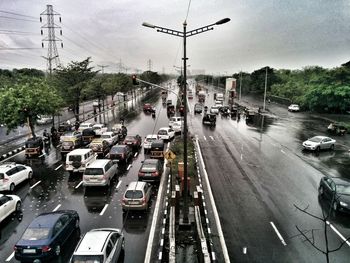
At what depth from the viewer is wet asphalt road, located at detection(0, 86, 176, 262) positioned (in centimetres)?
1561

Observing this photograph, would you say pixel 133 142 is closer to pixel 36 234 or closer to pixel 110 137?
pixel 110 137

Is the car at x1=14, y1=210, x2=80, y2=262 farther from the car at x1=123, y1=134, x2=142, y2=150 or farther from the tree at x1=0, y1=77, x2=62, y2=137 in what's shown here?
the tree at x1=0, y1=77, x2=62, y2=137

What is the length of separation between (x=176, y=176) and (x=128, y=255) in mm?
9995

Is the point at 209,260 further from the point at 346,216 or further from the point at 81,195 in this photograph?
the point at 81,195

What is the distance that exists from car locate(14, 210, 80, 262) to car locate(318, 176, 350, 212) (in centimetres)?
1296

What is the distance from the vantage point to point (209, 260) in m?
12.8

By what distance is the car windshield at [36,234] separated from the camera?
13.7 metres

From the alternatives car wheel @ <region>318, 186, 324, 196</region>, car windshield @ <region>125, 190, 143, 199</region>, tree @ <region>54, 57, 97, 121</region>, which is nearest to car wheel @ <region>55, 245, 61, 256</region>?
car windshield @ <region>125, 190, 143, 199</region>

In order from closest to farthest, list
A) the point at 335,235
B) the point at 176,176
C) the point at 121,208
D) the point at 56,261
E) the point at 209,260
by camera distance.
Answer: the point at 209,260, the point at 56,261, the point at 335,235, the point at 121,208, the point at 176,176

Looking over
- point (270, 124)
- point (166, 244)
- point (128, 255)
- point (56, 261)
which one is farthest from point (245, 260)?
point (270, 124)

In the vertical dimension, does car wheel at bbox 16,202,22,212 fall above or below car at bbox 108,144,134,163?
below

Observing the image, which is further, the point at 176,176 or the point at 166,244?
the point at 176,176

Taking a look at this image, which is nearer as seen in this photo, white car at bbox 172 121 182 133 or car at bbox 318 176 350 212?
car at bbox 318 176 350 212

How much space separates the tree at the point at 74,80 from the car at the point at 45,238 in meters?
42.2
